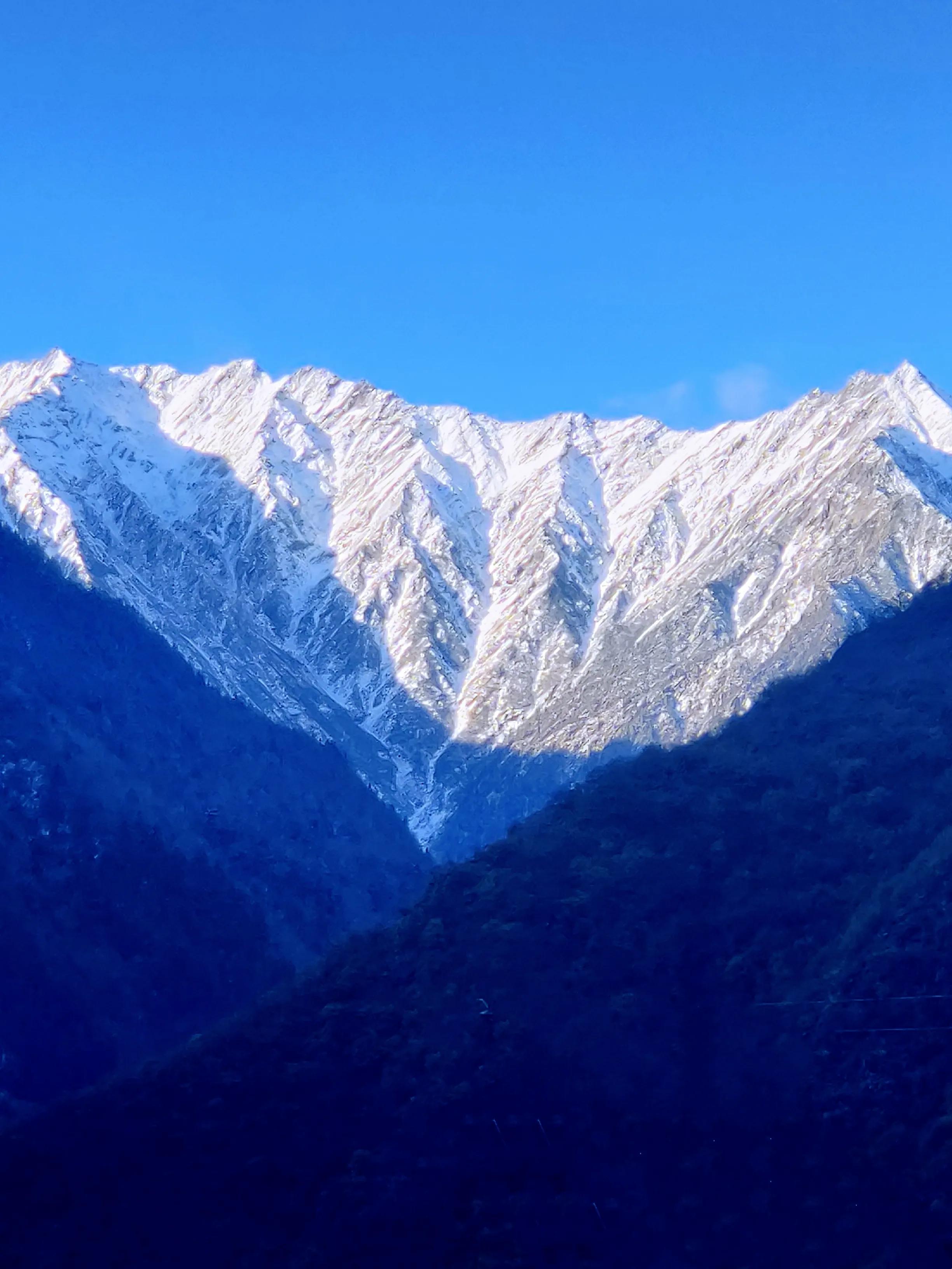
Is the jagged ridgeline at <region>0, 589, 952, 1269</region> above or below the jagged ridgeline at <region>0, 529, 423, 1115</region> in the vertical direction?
below

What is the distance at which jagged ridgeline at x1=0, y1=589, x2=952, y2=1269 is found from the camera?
8150 centimetres

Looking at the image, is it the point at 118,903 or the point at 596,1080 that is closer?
the point at 596,1080

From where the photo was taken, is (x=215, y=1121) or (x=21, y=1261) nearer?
(x=21, y=1261)

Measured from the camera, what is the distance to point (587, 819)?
129m

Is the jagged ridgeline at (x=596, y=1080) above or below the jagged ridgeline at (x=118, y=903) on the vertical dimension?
below

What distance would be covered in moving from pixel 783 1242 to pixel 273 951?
94.4 meters

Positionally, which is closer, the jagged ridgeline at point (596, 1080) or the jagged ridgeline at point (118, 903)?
the jagged ridgeline at point (596, 1080)

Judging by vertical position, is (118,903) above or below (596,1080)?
above

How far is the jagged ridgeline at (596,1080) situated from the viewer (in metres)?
81.5

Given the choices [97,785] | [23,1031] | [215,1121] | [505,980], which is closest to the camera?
[215,1121]

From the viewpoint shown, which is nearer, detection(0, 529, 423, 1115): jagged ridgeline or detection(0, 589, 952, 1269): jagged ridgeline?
detection(0, 589, 952, 1269): jagged ridgeline

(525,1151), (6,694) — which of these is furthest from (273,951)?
(525,1151)

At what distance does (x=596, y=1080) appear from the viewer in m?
94.4

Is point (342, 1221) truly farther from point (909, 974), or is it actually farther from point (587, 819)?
point (587, 819)
